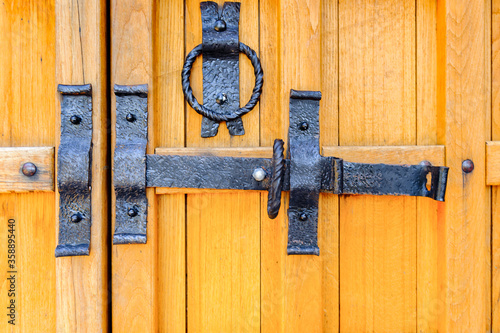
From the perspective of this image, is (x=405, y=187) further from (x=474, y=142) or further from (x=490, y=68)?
(x=490, y=68)

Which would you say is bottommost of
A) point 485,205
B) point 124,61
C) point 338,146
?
point 485,205

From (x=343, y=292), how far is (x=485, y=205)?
40 centimetres

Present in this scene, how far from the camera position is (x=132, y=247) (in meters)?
0.65

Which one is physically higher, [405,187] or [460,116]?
[460,116]

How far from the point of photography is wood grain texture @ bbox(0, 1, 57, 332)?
68 cm

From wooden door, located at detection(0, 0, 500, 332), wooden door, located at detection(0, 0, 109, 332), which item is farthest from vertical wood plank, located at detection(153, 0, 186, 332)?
wooden door, located at detection(0, 0, 109, 332)

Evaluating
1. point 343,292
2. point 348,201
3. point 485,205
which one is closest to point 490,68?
point 485,205

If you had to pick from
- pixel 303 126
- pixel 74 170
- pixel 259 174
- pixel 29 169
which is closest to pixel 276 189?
pixel 259 174

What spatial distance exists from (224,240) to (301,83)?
0.39 meters

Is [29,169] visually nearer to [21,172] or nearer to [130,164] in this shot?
[21,172]

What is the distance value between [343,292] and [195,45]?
26.4 inches

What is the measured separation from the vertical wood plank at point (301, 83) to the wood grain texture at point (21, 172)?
52cm

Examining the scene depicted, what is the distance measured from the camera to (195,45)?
705mm

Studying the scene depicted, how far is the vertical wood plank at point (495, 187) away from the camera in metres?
0.73
